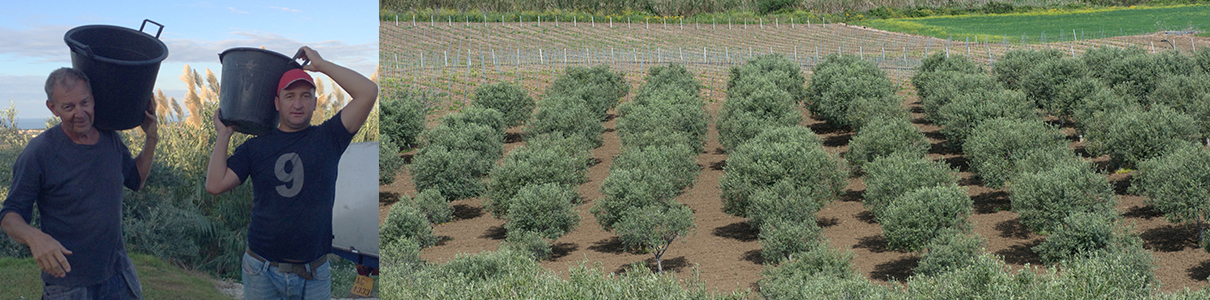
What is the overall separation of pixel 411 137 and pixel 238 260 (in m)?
34.4

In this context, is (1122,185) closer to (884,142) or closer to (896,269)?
(884,142)

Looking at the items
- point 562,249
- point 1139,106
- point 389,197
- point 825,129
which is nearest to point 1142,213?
point 1139,106

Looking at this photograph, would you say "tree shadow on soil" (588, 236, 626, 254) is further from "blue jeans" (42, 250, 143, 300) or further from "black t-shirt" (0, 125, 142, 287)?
→ "black t-shirt" (0, 125, 142, 287)

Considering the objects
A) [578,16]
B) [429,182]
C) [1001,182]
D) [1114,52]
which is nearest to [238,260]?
[429,182]

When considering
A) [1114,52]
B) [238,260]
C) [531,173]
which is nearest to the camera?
[238,260]

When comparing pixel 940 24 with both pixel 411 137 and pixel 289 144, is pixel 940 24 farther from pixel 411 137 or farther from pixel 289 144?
pixel 289 144

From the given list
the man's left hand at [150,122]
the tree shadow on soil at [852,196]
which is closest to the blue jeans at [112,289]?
the man's left hand at [150,122]

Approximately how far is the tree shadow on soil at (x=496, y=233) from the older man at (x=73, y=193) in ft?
76.3

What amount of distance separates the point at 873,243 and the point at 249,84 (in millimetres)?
24202

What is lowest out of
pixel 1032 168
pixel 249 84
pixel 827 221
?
pixel 827 221

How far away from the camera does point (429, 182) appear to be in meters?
30.6

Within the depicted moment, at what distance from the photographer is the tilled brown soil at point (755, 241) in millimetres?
22719

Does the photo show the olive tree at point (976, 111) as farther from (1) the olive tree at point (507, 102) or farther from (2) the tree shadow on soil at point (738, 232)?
(1) the olive tree at point (507, 102)

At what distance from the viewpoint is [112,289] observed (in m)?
4.40
